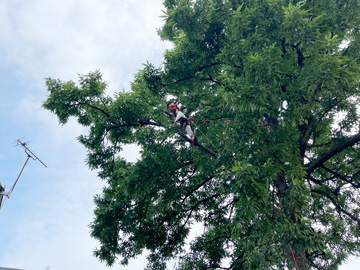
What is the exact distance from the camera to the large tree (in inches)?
245

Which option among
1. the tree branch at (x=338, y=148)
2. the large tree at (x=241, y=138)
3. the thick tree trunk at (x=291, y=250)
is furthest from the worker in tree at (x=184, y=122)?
the tree branch at (x=338, y=148)

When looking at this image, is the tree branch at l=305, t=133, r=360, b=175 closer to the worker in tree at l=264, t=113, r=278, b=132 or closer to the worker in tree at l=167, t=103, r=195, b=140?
the worker in tree at l=264, t=113, r=278, b=132

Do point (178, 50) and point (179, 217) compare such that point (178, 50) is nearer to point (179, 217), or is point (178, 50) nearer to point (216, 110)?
point (216, 110)

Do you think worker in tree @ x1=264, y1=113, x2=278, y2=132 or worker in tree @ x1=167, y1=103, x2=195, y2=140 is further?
worker in tree @ x1=167, y1=103, x2=195, y2=140

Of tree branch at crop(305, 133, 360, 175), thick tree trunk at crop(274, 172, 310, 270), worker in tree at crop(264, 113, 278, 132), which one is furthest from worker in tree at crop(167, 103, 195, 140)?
tree branch at crop(305, 133, 360, 175)

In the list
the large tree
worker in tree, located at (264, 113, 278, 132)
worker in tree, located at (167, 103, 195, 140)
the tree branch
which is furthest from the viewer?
worker in tree, located at (167, 103, 195, 140)

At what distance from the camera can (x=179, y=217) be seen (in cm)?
1013

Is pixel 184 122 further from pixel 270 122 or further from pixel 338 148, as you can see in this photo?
pixel 338 148

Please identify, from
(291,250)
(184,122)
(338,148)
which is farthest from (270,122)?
(291,250)

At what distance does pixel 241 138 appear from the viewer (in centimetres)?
693

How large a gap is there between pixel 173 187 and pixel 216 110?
388cm

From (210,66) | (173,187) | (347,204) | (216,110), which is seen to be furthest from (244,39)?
(347,204)

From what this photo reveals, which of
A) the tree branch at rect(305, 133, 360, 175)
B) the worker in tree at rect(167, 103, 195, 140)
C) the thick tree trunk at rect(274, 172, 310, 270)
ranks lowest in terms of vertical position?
the thick tree trunk at rect(274, 172, 310, 270)

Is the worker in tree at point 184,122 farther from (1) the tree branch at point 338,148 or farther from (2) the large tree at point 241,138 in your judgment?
(1) the tree branch at point 338,148
